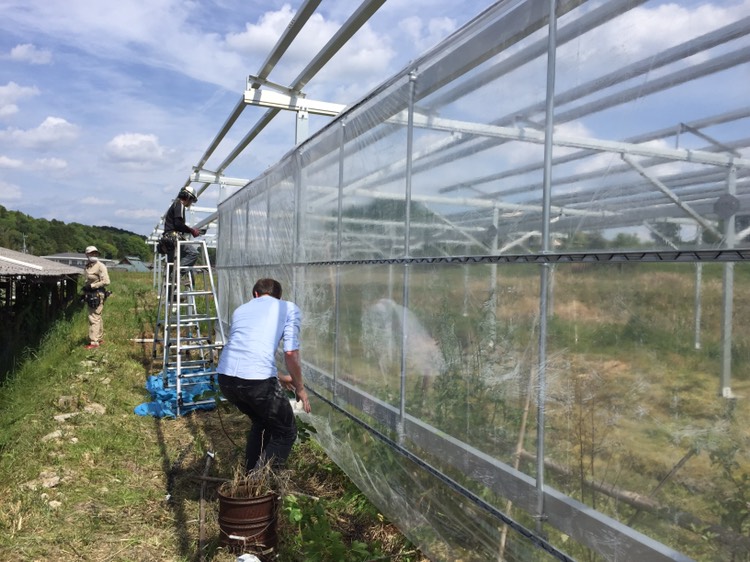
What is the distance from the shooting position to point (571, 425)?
7.57 ft

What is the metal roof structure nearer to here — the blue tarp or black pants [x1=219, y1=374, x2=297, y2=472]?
the blue tarp

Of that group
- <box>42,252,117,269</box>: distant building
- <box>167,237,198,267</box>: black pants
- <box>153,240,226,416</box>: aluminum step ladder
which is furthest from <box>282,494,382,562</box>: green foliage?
<box>42,252,117,269</box>: distant building

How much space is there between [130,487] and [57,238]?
93.8m

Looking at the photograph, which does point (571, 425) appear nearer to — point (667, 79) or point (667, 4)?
point (667, 79)

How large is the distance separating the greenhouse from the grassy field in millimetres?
512

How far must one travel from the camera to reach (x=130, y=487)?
197 inches

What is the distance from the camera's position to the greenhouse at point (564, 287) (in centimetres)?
181

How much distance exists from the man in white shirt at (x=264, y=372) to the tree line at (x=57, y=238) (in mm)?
78783

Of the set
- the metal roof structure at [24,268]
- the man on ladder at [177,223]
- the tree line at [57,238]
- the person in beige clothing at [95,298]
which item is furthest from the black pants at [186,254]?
the tree line at [57,238]

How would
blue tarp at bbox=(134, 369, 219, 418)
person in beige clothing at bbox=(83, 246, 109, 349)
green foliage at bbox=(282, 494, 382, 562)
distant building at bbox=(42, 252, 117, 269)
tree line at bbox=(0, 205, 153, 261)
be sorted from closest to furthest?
green foliage at bbox=(282, 494, 382, 562), blue tarp at bbox=(134, 369, 219, 418), person in beige clothing at bbox=(83, 246, 109, 349), distant building at bbox=(42, 252, 117, 269), tree line at bbox=(0, 205, 153, 261)

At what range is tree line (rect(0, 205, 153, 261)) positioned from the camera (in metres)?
79.2

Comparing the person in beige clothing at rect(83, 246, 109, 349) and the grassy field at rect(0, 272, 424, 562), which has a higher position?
the person in beige clothing at rect(83, 246, 109, 349)

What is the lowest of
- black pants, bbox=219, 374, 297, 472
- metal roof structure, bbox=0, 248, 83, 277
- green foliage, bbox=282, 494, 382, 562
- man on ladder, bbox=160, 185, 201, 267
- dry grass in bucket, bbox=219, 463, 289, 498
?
green foliage, bbox=282, 494, 382, 562

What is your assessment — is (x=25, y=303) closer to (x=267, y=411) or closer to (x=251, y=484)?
(x=267, y=411)
